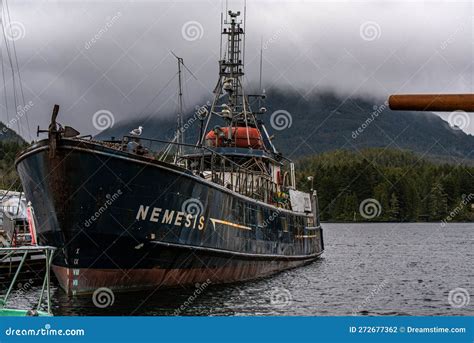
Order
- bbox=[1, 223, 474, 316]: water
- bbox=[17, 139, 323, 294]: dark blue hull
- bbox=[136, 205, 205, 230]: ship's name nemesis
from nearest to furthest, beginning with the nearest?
bbox=[1, 223, 474, 316]: water → bbox=[17, 139, 323, 294]: dark blue hull → bbox=[136, 205, 205, 230]: ship's name nemesis

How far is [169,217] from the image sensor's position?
816 inches

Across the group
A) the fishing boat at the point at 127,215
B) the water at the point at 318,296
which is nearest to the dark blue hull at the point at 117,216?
the fishing boat at the point at 127,215

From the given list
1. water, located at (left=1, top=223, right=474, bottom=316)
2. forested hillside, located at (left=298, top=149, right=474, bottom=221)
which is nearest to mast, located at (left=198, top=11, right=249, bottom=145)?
water, located at (left=1, top=223, right=474, bottom=316)

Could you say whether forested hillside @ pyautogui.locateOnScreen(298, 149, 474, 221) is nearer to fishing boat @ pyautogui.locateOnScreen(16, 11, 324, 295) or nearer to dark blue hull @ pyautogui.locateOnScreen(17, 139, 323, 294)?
fishing boat @ pyautogui.locateOnScreen(16, 11, 324, 295)

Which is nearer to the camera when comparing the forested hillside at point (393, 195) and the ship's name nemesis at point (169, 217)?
the ship's name nemesis at point (169, 217)

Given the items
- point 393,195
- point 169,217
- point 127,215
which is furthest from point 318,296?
point 393,195

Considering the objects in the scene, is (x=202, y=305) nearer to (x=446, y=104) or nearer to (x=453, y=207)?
(x=446, y=104)

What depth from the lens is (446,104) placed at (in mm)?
2787

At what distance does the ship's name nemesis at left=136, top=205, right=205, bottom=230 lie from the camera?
2009cm

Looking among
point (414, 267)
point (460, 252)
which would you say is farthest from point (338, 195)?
point (414, 267)

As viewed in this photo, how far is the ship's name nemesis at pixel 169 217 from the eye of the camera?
65.9 ft

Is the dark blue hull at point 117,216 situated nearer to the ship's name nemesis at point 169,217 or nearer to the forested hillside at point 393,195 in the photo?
the ship's name nemesis at point 169,217

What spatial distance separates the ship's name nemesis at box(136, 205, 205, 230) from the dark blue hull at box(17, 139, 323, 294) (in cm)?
4

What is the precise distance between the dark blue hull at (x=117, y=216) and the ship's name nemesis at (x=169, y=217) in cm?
4
